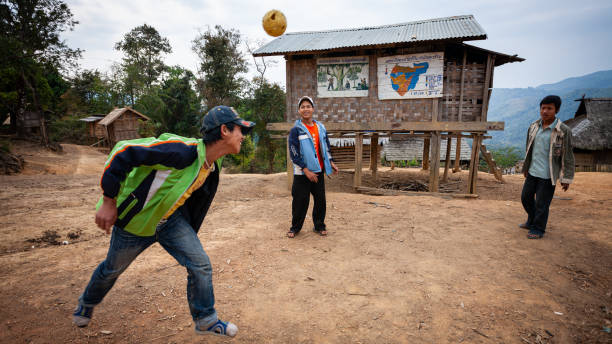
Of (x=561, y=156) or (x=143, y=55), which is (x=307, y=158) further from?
(x=143, y=55)

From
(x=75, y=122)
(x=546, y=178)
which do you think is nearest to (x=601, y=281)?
(x=546, y=178)

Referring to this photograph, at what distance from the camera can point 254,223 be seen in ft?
17.3

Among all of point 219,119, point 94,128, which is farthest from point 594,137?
point 94,128

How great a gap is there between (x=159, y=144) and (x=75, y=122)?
3204cm

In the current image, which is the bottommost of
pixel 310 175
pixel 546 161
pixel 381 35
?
pixel 310 175

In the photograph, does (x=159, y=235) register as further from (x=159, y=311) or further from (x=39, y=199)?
(x=39, y=199)

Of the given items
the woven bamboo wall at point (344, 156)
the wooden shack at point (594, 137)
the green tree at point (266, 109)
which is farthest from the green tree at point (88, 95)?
the wooden shack at point (594, 137)

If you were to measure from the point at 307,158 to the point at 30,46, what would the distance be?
20.1m

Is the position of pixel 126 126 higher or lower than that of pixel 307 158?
higher

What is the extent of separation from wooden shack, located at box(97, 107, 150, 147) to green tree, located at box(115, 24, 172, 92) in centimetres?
699

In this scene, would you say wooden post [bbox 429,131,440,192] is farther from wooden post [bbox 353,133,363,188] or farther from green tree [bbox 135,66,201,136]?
green tree [bbox 135,66,201,136]

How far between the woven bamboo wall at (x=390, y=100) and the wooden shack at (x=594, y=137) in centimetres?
1440

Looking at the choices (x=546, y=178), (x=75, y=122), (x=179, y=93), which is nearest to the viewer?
(x=546, y=178)

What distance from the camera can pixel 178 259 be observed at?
2.07 m
